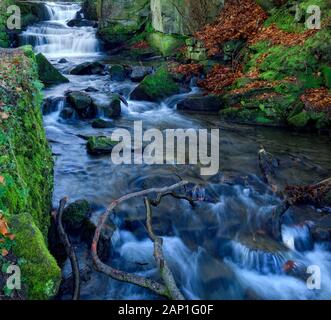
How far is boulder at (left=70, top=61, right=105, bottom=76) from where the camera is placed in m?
17.6

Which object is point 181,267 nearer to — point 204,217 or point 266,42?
point 204,217

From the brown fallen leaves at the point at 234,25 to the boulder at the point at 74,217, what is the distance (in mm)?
11928

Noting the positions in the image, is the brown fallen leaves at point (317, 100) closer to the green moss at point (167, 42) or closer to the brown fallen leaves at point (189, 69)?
the brown fallen leaves at point (189, 69)

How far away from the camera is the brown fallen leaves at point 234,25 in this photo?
16188 millimetres

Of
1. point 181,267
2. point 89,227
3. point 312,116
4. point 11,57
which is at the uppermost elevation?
point 11,57

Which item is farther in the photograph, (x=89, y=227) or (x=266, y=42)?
(x=266, y=42)

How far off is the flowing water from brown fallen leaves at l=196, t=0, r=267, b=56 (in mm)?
6066

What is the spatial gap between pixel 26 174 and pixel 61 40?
20113 mm

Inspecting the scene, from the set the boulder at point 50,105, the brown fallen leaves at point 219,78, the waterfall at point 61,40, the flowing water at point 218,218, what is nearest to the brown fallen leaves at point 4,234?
the flowing water at point 218,218

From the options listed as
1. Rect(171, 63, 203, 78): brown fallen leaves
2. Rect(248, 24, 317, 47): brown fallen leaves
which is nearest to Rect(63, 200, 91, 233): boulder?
Rect(248, 24, 317, 47): brown fallen leaves

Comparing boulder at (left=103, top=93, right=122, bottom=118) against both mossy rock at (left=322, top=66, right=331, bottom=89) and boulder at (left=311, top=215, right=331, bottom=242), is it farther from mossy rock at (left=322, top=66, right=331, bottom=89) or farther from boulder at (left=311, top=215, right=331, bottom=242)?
boulder at (left=311, top=215, right=331, bottom=242)

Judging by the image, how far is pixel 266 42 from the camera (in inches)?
574

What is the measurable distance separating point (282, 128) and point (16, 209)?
9.51 metres
